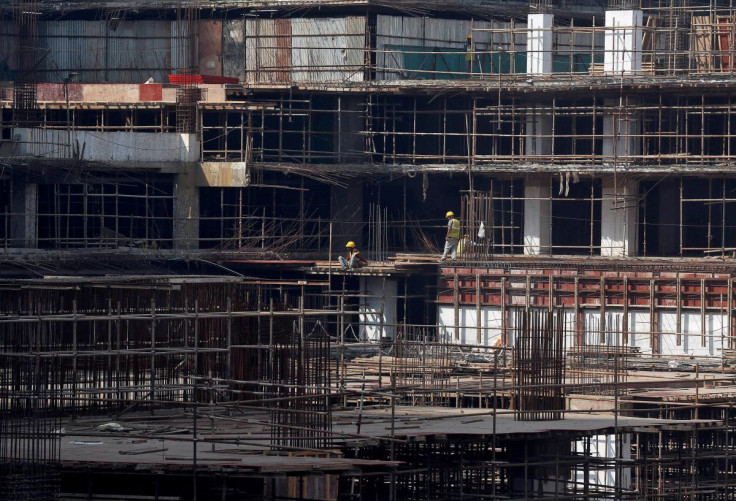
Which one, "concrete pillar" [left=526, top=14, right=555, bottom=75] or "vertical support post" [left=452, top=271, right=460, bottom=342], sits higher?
"concrete pillar" [left=526, top=14, right=555, bottom=75]

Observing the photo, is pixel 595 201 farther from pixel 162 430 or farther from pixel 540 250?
pixel 162 430

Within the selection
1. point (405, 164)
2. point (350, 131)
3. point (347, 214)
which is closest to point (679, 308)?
point (405, 164)

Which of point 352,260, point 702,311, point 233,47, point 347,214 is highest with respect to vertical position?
point 233,47

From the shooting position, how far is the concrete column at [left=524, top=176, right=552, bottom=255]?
55.2m

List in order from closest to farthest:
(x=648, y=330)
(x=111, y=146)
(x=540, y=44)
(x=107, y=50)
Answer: (x=648, y=330)
(x=111, y=146)
(x=540, y=44)
(x=107, y=50)

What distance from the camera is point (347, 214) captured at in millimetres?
56594

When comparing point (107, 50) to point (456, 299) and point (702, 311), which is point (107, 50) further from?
point (702, 311)

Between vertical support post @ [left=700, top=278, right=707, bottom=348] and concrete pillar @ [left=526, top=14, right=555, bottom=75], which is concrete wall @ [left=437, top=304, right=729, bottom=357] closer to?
vertical support post @ [left=700, top=278, right=707, bottom=348]

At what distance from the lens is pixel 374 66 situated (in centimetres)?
5659

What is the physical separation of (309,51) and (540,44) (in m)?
7.44

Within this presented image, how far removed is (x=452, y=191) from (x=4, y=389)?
3309 centimetres

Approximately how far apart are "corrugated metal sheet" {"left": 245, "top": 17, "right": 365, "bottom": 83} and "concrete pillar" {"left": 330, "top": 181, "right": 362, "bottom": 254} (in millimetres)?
3489

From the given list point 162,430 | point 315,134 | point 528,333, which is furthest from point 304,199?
point 162,430

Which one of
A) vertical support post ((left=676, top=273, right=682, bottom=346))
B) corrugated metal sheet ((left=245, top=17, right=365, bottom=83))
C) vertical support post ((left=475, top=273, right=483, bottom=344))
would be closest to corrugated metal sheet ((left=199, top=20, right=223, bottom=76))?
corrugated metal sheet ((left=245, top=17, right=365, bottom=83))
